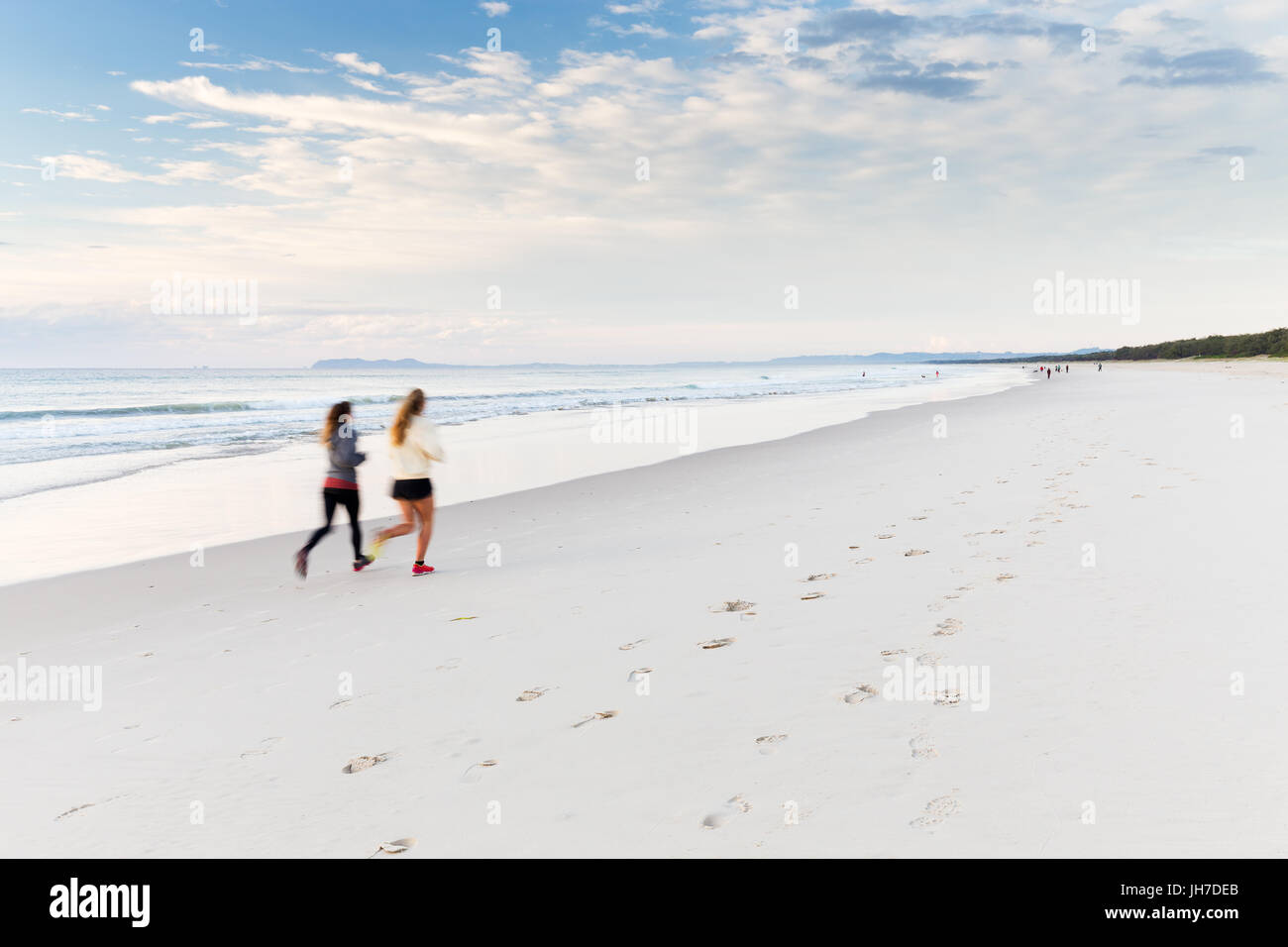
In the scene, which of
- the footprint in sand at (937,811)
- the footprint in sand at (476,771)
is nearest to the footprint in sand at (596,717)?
the footprint in sand at (476,771)

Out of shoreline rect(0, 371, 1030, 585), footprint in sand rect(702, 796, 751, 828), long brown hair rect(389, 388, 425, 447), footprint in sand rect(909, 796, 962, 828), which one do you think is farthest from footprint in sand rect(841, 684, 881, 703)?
shoreline rect(0, 371, 1030, 585)

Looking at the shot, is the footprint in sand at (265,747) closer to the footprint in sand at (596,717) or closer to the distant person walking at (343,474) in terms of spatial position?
the footprint in sand at (596,717)

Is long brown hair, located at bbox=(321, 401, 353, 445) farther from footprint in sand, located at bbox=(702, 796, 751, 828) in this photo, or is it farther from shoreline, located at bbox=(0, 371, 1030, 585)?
footprint in sand, located at bbox=(702, 796, 751, 828)

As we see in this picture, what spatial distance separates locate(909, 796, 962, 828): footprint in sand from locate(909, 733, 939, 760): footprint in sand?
14.8 inches

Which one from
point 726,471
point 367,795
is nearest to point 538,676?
point 367,795

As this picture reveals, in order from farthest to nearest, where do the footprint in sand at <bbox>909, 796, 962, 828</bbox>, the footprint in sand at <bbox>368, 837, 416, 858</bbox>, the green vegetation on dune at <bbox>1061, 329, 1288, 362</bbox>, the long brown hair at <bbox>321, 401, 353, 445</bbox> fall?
the green vegetation on dune at <bbox>1061, 329, 1288, 362</bbox>, the long brown hair at <bbox>321, 401, 353, 445</bbox>, the footprint in sand at <bbox>368, 837, 416, 858</bbox>, the footprint in sand at <bbox>909, 796, 962, 828</bbox>

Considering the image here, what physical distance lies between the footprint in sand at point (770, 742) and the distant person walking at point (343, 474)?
6.10 meters

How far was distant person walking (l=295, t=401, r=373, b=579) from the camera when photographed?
28.6ft

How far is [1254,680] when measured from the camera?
4.29 m

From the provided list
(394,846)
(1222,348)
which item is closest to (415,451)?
(394,846)

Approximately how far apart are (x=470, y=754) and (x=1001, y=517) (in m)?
7.38

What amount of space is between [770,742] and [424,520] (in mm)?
5835
